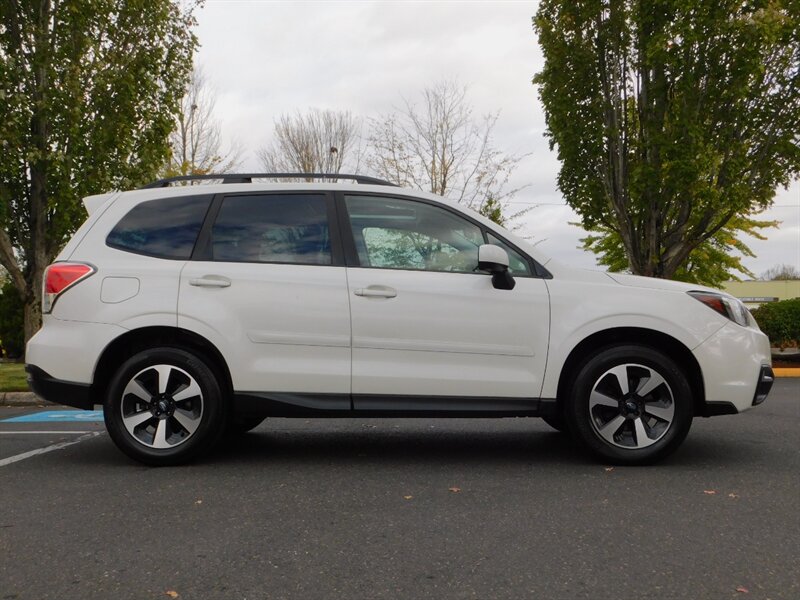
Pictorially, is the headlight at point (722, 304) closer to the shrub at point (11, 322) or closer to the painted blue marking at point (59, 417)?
the painted blue marking at point (59, 417)

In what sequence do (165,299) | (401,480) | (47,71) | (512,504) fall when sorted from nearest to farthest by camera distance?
(512,504) → (401,480) → (165,299) → (47,71)

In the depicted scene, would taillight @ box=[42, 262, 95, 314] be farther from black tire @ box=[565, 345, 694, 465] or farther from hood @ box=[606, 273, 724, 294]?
hood @ box=[606, 273, 724, 294]

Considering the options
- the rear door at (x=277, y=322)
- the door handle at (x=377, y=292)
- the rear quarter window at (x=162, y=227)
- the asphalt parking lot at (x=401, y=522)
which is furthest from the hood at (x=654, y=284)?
the rear quarter window at (x=162, y=227)

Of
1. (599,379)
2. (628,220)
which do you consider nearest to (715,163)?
(628,220)

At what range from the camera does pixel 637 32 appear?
13.8 metres

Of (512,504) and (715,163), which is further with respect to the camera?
(715,163)

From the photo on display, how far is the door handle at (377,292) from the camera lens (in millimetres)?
4918

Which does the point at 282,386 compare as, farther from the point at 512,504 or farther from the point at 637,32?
the point at 637,32

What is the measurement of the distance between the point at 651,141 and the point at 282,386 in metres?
10.6

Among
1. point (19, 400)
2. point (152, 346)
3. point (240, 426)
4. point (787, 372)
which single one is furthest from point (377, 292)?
point (787, 372)

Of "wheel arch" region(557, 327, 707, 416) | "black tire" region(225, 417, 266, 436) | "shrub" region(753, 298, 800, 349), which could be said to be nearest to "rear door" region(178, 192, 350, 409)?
"black tire" region(225, 417, 266, 436)

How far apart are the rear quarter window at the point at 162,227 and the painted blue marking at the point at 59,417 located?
11.1ft

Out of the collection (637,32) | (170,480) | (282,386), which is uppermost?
(637,32)

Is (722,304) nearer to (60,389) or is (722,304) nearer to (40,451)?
(60,389)
